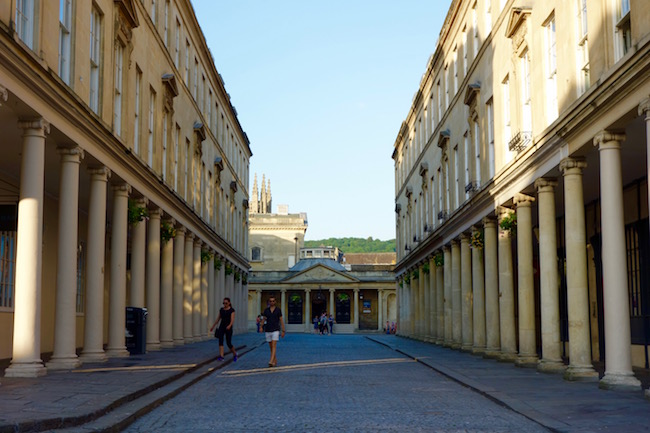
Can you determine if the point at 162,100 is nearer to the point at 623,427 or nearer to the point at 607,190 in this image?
the point at 607,190

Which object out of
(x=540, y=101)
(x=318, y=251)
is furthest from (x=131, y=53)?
(x=318, y=251)

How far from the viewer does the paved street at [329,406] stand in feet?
33.5

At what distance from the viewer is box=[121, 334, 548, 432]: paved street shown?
10.2 meters

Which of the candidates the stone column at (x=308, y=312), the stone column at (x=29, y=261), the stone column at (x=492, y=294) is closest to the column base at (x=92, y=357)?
the stone column at (x=29, y=261)

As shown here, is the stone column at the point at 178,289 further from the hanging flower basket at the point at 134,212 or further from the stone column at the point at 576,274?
the stone column at the point at 576,274

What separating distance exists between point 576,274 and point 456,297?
48.6ft

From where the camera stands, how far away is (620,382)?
14.3 m

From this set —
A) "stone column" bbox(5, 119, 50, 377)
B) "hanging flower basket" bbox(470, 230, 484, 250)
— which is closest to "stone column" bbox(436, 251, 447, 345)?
"hanging flower basket" bbox(470, 230, 484, 250)

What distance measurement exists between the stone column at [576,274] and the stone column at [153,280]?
14.4 metres

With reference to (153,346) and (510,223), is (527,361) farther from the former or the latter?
(153,346)

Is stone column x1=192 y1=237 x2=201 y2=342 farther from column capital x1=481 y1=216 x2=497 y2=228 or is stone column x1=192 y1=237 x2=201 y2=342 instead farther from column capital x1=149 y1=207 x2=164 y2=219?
column capital x1=481 y1=216 x2=497 y2=228

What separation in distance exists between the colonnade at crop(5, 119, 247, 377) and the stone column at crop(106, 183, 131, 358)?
0.09 ft

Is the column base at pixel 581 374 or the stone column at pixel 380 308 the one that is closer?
the column base at pixel 581 374

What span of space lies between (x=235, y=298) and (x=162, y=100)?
88.7ft
